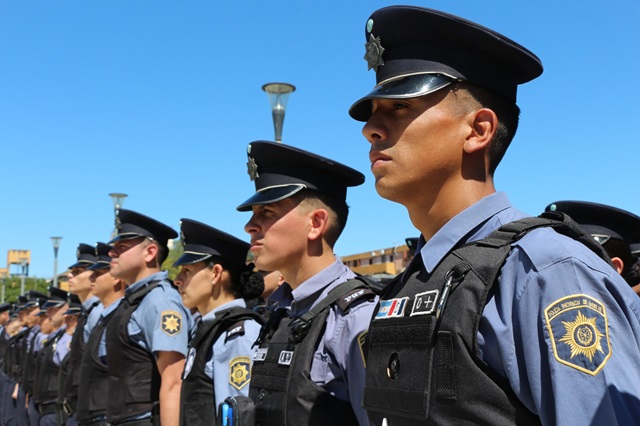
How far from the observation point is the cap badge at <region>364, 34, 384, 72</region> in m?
2.30

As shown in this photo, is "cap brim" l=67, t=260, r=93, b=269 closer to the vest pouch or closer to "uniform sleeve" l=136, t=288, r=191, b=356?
"uniform sleeve" l=136, t=288, r=191, b=356

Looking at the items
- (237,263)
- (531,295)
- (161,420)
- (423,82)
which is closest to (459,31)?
(423,82)

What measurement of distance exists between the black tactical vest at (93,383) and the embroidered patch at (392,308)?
487 cm

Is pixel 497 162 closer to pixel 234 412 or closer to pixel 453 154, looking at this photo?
pixel 453 154

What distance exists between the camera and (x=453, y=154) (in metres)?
2.09

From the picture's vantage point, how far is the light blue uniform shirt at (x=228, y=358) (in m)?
4.52

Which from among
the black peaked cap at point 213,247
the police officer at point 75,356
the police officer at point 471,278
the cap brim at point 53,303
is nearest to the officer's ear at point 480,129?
the police officer at point 471,278

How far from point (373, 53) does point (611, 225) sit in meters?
2.82

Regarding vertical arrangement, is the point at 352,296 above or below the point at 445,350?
above

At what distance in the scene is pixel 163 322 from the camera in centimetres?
564

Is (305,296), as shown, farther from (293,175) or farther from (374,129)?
(374,129)

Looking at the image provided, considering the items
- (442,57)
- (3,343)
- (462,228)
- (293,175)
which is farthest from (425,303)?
(3,343)

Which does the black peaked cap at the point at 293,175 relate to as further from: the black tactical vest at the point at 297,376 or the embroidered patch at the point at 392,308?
the embroidered patch at the point at 392,308

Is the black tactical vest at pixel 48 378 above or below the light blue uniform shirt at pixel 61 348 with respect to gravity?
below
